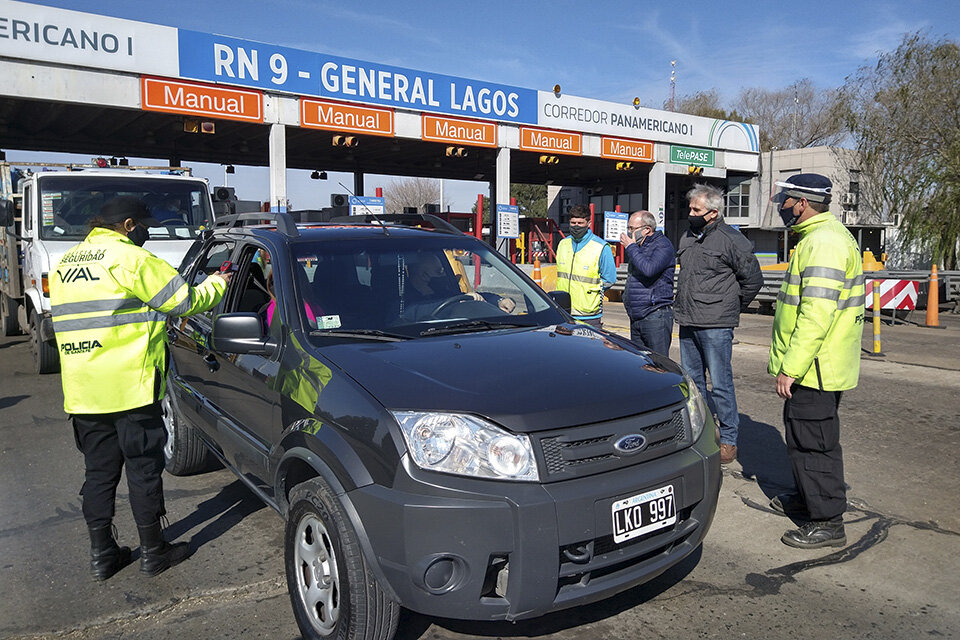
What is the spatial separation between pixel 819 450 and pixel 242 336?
2998 millimetres

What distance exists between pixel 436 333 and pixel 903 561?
103 inches

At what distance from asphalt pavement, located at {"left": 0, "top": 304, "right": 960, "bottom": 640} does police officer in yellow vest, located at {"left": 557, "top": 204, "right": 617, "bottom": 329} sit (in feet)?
5.47

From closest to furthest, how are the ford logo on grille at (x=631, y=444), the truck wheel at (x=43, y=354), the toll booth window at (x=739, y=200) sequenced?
the ford logo on grille at (x=631, y=444) < the truck wheel at (x=43, y=354) < the toll booth window at (x=739, y=200)

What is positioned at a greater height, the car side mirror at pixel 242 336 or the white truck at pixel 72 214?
the white truck at pixel 72 214

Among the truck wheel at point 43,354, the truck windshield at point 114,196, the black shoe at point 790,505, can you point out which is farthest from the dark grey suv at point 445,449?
A: the truck wheel at point 43,354

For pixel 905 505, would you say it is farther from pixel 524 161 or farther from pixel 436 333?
pixel 524 161

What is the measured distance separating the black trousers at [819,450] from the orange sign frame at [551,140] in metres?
20.8

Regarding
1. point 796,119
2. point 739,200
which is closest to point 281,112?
point 739,200

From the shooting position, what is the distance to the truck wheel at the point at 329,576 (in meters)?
2.62

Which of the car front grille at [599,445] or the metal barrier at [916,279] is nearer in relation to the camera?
the car front grille at [599,445]

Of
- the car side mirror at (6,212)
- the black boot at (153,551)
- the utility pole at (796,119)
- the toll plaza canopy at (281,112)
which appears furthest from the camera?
the utility pole at (796,119)

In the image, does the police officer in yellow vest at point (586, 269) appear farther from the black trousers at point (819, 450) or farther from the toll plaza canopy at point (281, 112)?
the toll plaza canopy at point (281, 112)

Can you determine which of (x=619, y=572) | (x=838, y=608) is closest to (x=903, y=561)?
(x=838, y=608)

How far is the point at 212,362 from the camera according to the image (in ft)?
13.5
